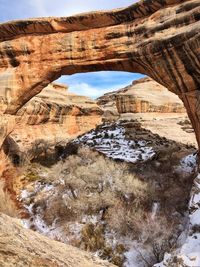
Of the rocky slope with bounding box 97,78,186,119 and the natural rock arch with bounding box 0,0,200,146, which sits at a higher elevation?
the natural rock arch with bounding box 0,0,200,146

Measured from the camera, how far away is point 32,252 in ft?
15.7

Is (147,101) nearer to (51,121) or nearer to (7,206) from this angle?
(51,121)

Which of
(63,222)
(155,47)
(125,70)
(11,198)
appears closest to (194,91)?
(155,47)

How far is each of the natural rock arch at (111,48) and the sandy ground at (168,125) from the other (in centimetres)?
1094

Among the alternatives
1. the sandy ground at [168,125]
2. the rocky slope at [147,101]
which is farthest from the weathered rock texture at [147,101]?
the sandy ground at [168,125]

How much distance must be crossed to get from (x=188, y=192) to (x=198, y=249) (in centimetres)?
584

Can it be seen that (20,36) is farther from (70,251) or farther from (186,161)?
(70,251)

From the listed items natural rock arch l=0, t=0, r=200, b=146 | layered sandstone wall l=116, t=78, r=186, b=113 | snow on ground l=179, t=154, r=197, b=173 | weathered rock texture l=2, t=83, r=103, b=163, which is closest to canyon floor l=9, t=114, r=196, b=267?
snow on ground l=179, t=154, r=197, b=173

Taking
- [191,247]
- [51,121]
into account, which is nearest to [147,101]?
[51,121]

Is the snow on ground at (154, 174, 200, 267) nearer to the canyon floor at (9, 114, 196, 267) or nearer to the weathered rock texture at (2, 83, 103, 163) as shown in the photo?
the canyon floor at (9, 114, 196, 267)

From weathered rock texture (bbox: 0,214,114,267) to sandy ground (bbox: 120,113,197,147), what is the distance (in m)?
19.8

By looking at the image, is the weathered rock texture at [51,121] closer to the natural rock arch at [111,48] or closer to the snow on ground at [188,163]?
the natural rock arch at [111,48]

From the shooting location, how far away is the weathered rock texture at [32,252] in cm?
444

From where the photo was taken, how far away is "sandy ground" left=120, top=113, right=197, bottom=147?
26.2 metres
